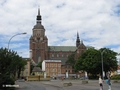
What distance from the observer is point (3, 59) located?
31.1 m

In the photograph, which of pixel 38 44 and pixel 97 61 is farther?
pixel 38 44

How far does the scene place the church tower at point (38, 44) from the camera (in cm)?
17650

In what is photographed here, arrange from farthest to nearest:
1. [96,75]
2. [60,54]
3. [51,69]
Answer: [60,54] < [51,69] < [96,75]

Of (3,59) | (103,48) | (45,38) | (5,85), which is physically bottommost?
(5,85)

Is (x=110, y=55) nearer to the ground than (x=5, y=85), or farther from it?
farther from it

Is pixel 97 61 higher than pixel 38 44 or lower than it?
lower

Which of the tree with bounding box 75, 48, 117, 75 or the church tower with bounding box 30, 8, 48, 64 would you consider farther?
the church tower with bounding box 30, 8, 48, 64

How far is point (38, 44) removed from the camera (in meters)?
178

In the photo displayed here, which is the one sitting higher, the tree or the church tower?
the church tower

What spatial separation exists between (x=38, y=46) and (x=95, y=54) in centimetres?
9102

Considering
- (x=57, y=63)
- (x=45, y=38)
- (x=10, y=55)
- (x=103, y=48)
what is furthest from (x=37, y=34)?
(x=10, y=55)

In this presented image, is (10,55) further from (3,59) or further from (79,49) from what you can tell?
(79,49)

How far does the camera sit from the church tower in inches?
6949

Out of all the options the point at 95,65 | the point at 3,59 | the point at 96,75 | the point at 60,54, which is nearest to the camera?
the point at 3,59
